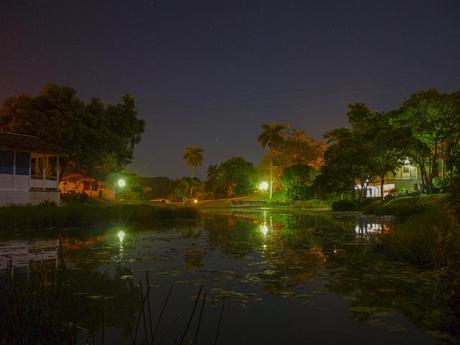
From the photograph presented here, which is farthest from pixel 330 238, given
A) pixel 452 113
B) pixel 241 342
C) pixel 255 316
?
pixel 452 113

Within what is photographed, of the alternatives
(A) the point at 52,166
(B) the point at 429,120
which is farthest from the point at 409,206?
(A) the point at 52,166

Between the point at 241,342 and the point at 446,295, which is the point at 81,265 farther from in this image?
the point at 446,295

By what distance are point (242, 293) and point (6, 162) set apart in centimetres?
2721

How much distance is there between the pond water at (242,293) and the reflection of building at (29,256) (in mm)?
49

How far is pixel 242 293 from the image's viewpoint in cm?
917

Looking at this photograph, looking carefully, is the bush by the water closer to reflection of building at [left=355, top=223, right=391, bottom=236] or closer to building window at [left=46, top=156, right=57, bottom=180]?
reflection of building at [left=355, top=223, right=391, bottom=236]

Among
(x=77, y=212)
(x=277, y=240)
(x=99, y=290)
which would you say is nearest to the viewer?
(x=99, y=290)

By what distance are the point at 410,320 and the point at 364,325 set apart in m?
0.80

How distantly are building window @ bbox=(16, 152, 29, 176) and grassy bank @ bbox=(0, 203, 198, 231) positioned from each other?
726 cm

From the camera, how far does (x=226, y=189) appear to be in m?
88.6

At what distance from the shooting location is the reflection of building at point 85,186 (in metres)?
48.2

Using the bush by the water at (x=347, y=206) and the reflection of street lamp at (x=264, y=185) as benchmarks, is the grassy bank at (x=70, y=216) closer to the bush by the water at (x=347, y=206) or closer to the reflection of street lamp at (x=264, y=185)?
the bush by the water at (x=347, y=206)

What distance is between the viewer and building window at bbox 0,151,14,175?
30.7m

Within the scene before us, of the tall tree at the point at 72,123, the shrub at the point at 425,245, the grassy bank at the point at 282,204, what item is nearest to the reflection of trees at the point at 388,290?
the shrub at the point at 425,245
